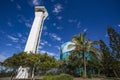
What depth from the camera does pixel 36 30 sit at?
139 ft

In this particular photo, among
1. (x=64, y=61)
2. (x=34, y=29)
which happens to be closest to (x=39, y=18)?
(x=34, y=29)

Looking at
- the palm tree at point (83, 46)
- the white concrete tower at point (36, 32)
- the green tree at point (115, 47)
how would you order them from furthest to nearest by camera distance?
the white concrete tower at point (36, 32) → the green tree at point (115, 47) → the palm tree at point (83, 46)

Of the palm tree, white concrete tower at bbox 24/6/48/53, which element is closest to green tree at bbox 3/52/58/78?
the palm tree

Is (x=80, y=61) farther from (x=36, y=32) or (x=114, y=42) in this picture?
(x=36, y=32)

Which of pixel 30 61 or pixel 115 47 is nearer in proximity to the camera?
pixel 30 61

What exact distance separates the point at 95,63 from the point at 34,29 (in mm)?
21479

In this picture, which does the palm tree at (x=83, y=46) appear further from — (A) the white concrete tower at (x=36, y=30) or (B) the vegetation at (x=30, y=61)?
(A) the white concrete tower at (x=36, y=30)

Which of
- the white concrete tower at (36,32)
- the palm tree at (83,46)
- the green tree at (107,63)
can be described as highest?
the white concrete tower at (36,32)

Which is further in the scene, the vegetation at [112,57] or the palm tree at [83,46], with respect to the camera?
the vegetation at [112,57]

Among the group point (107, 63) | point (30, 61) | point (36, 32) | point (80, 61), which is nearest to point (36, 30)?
point (36, 32)

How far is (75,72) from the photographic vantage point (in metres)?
36.3

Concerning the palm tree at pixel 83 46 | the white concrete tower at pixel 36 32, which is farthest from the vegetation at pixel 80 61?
the white concrete tower at pixel 36 32

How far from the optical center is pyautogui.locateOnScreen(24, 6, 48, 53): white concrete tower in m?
39.7

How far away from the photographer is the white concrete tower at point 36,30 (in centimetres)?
3967
